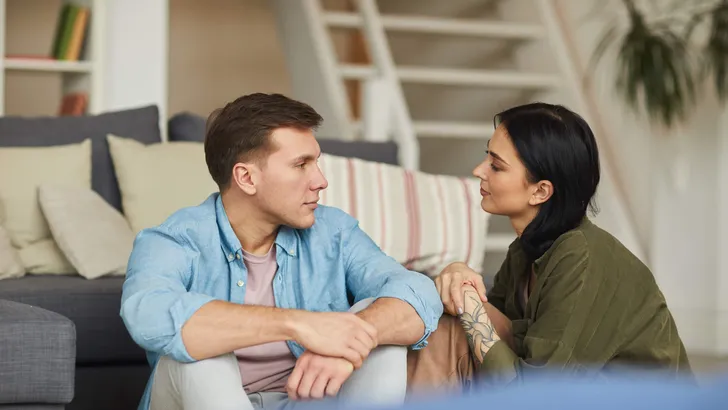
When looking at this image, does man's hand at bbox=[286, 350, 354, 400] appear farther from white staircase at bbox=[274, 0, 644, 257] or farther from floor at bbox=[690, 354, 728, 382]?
white staircase at bbox=[274, 0, 644, 257]

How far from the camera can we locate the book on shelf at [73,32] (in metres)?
4.38

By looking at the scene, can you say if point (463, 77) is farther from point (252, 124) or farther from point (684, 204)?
point (252, 124)

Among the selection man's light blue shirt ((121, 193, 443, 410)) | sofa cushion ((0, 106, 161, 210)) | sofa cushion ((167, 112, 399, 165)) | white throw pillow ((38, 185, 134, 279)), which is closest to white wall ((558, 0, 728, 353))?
sofa cushion ((167, 112, 399, 165))

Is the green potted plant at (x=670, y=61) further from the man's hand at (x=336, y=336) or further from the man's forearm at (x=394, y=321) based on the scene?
the man's hand at (x=336, y=336)

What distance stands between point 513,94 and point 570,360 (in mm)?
3935

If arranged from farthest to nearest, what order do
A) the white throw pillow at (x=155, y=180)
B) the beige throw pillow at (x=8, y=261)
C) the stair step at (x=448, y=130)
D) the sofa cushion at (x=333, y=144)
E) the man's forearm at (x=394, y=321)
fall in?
1. the stair step at (x=448, y=130)
2. the sofa cushion at (x=333, y=144)
3. the white throw pillow at (x=155, y=180)
4. the beige throw pillow at (x=8, y=261)
5. the man's forearm at (x=394, y=321)

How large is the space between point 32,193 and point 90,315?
21.5 inches

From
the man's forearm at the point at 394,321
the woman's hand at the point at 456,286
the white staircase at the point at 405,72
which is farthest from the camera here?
the white staircase at the point at 405,72

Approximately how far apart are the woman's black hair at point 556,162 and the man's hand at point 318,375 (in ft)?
1.75

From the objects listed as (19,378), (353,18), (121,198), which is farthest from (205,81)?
(19,378)

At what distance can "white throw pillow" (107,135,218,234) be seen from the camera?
309 centimetres

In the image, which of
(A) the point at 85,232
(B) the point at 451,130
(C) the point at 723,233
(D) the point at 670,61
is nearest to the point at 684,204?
(C) the point at 723,233

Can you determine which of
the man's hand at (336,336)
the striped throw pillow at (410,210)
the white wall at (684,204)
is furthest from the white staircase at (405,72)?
the man's hand at (336,336)

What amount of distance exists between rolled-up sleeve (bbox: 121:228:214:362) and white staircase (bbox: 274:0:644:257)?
8.35ft
